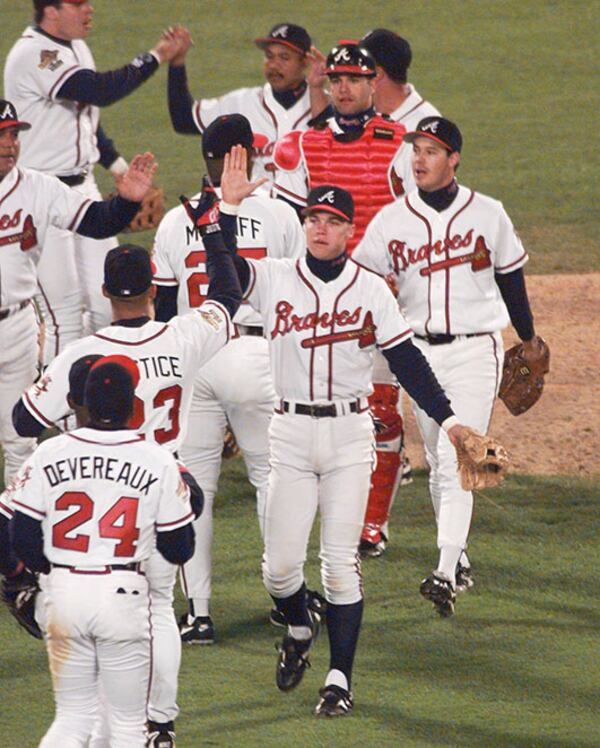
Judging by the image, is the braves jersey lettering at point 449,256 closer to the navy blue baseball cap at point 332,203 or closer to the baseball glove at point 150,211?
the navy blue baseball cap at point 332,203

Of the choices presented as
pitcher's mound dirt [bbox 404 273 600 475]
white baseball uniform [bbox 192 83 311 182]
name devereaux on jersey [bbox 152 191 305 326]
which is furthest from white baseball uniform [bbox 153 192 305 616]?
pitcher's mound dirt [bbox 404 273 600 475]

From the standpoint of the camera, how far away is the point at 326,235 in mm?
5816

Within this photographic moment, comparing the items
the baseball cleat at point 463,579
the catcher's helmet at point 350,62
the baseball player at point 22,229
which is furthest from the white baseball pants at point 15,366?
the baseball cleat at point 463,579

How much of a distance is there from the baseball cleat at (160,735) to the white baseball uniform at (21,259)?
7.18 ft

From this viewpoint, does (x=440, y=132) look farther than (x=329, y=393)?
Yes

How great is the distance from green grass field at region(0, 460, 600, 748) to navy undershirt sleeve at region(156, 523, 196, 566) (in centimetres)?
95

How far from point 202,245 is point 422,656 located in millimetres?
1716

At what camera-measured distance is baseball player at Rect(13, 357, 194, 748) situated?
4.66 metres

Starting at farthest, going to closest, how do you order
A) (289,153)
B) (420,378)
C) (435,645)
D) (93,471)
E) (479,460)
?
1. (289,153)
2. (435,645)
3. (420,378)
4. (479,460)
5. (93,471)

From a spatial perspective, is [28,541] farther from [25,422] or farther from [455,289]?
[455,289]

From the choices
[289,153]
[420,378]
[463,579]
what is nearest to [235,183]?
[420,378]

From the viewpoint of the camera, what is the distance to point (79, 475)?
4.66 m

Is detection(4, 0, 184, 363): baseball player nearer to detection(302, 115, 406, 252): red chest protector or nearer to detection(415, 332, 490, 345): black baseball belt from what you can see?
detection(302, 115, 406, 252): red chest protector

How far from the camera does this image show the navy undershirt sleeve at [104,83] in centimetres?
797
